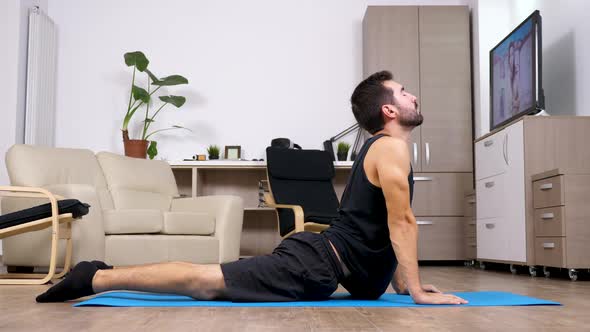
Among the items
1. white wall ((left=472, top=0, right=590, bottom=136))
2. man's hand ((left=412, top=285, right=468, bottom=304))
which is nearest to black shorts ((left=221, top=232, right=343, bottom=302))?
man's hand ((left=412, top=285, right=468, bottom=304))

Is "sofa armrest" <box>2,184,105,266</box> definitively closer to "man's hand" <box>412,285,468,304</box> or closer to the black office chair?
the black office chair

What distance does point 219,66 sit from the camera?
21.6ft

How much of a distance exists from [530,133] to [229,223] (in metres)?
2.08

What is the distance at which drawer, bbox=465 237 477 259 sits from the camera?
18.2ft

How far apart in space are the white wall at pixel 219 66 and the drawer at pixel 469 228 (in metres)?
1.47

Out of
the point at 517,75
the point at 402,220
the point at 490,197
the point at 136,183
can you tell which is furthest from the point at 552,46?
the point at 402,220

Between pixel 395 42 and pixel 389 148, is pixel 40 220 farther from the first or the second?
pixel 395 42

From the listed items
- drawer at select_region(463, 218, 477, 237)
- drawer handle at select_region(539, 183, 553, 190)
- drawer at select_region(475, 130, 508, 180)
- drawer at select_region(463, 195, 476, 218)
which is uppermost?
drawer at select_region(475, 130, 508, 180)

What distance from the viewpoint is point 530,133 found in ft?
14.6

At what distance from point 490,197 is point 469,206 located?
700 mm

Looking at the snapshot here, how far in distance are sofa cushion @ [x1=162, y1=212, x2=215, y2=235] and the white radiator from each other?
86.0 inches

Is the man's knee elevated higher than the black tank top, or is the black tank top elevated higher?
the black tank top

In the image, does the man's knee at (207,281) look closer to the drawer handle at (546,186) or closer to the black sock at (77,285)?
the black sock at (77,285)

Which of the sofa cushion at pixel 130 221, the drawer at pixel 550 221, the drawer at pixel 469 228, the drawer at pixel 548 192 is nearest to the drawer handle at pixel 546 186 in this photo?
the drawer at pixel 548 192
